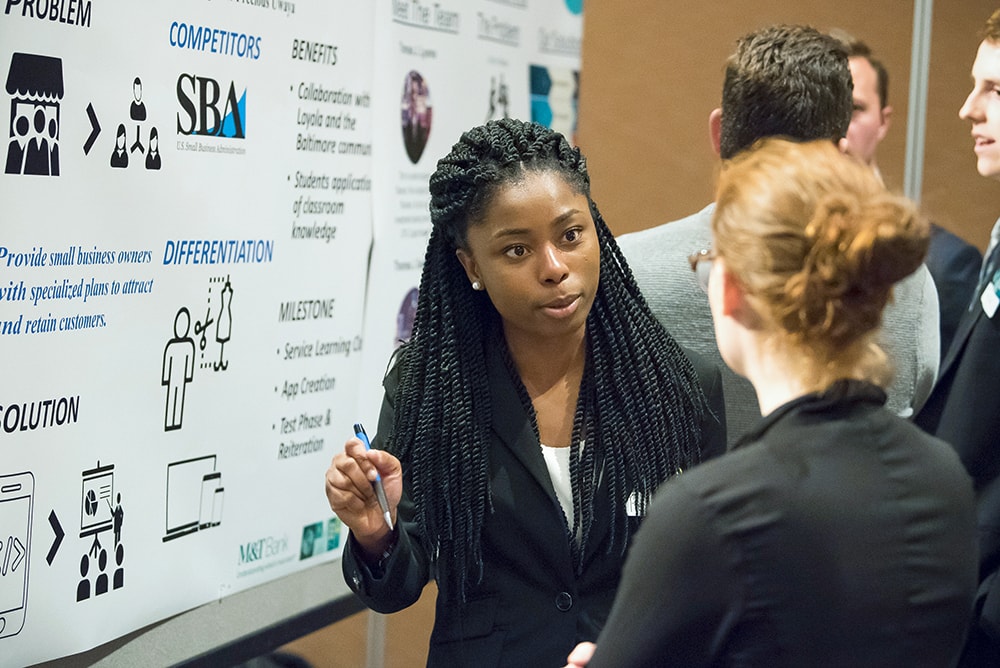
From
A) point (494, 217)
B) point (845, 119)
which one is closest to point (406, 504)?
point (494, 217)

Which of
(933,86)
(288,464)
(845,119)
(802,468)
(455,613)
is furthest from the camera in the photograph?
(933,86)

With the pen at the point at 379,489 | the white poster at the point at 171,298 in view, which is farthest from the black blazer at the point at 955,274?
the pen at the point at 379,489

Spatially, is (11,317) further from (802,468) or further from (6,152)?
(802,468)

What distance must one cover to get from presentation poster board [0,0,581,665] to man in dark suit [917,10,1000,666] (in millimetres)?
1329

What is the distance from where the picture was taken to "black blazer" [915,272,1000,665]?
198 cm

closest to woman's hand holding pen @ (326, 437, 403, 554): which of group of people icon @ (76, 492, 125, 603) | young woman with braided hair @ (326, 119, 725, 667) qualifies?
young woman with braided hair @ (326, 119, 725, 667)

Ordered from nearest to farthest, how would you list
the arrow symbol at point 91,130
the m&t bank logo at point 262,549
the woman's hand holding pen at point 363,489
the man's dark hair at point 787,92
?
the woman's hand holding pen at point 363,489
the arrow symbol at point 91,130
the man's dark hair at point 787,92
the m&t bank logo at point 262,549

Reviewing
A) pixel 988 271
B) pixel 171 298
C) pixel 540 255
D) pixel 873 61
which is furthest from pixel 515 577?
pixel 873 61

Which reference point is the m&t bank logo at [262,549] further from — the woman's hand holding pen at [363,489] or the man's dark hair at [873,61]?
the man's dark hair at [873,61]

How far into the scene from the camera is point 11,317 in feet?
5.80

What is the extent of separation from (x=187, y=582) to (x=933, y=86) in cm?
309

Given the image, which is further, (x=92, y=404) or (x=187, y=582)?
(x=187, y=582)

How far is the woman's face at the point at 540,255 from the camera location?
5.51 feet

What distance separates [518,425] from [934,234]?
1.48 meters
